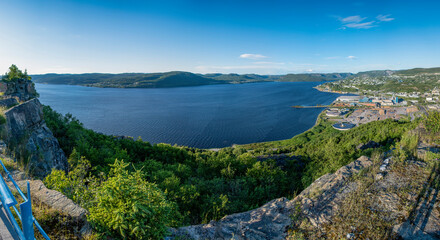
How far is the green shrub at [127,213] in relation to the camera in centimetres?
350

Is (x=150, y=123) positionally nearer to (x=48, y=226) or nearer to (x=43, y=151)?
(x=43, y=151)

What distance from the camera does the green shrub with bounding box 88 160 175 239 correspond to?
11.5 ft

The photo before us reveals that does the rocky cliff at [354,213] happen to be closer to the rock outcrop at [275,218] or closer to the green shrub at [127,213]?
the rock outcrop at [275,218]

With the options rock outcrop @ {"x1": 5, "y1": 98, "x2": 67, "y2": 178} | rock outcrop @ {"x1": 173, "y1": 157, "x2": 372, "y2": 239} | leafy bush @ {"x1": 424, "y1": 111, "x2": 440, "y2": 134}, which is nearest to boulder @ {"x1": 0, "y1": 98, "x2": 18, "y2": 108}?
rock outcrop @ {"x1": 5, "y1": 98, "x2": 67, "y2": 178}

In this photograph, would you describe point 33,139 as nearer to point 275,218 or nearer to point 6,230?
point 6,230

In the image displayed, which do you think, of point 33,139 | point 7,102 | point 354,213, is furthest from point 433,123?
point 7,102

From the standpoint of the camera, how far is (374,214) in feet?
19.3

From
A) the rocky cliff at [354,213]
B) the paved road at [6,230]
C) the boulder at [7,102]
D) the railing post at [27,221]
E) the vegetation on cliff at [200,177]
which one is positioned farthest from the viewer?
the boulder at [7,102]

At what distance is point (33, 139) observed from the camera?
42.9ft

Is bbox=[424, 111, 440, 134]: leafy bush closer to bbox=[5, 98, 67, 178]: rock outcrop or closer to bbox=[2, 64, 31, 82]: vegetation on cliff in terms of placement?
bbox=[5, 98, 67, 178]: rock outcrop

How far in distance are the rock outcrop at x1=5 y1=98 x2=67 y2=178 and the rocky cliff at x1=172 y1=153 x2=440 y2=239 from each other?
11.1 m

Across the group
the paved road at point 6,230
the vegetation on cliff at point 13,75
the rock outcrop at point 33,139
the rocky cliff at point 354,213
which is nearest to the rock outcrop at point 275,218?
the rocky cliff at point 354,213

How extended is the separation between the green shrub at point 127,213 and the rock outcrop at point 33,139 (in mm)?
9538

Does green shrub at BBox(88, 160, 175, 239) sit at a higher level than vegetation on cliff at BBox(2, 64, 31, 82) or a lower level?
lower
